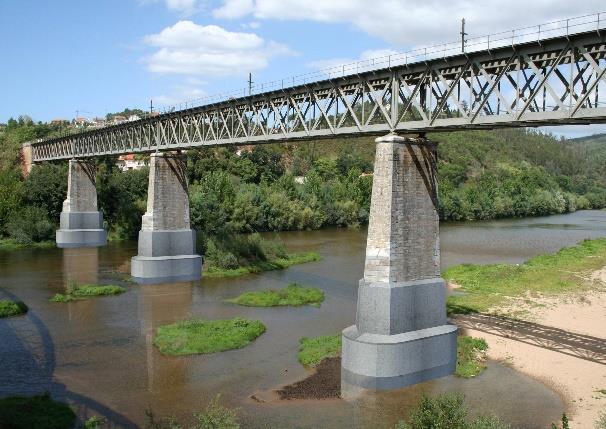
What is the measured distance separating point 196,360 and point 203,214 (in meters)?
37.0

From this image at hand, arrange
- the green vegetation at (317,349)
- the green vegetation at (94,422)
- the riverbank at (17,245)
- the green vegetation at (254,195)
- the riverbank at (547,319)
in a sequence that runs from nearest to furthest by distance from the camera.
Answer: the green vegetation at (94,422) < the riverbank at (547,319) < the green vegetation at (317,349) < the riverbank at (17,245) < the green vegetation at (254,195)

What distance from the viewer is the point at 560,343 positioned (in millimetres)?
22375

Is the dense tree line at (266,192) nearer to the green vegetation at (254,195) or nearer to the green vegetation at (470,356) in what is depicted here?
the green vegetation at (254,195)

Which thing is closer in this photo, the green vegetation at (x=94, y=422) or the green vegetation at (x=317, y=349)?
the green vegetation at (x=94, y=422)

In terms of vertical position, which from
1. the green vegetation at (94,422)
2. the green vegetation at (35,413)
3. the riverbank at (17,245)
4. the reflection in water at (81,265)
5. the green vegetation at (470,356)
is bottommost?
the green vegetation at (94,422)

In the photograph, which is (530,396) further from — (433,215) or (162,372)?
(162,372)

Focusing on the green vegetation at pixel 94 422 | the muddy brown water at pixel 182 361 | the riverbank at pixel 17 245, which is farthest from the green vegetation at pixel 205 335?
the riverbank at pixel 17 245

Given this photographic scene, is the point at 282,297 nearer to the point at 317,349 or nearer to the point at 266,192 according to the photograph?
the point at 317,349

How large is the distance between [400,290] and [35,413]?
1111 centimetres

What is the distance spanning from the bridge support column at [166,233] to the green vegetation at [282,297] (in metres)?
6.40

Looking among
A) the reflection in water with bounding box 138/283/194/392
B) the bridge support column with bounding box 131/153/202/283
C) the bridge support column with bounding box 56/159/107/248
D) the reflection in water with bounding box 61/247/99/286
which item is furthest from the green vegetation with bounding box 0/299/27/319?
the bridge support column with bounding box 56/159/107/248

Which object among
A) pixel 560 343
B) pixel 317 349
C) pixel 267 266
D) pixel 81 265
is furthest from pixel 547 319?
pixel 81 265

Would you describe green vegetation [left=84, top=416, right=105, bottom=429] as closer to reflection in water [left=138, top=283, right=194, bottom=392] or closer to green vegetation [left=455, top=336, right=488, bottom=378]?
reflection in water [left=138, top=283, right=194, bottom=392]

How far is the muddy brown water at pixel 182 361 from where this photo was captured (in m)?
17.1
